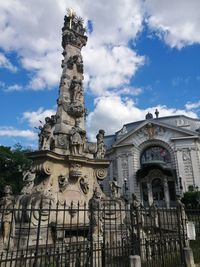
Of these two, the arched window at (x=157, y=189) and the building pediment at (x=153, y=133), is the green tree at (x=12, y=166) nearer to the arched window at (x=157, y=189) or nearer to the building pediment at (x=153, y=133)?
the building pediment at (x=153, y=133)

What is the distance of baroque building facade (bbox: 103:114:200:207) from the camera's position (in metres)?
38.3

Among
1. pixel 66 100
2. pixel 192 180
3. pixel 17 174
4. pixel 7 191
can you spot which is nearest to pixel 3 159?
pixel 17 174

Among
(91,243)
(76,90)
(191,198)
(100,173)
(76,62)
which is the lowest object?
(91,243)

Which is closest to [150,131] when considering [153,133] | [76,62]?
[153,133]

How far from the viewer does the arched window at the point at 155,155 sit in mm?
41406

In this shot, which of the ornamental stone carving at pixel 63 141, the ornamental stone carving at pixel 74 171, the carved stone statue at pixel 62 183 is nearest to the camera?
the carved stone statue at pixel 62 183

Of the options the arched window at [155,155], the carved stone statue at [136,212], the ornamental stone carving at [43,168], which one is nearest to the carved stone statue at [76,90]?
the ornamental stone carving at [43,168]

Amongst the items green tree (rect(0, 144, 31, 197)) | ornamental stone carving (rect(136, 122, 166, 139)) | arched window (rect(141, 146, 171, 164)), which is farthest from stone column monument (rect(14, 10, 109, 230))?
arched window (rect(141, 146, 171, 164))

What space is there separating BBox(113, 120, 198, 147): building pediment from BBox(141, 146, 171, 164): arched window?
1.94 metres

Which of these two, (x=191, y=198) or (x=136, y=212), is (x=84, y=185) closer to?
(x=136, y=212)

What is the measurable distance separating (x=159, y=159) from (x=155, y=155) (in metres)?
1.09

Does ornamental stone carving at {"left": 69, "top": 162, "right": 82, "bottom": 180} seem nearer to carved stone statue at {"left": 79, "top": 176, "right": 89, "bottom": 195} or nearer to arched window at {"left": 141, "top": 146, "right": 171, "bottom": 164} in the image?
carved stone statue at {"left": 79, "top": 176, "right": 89, "bottom": 195}

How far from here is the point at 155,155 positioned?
140 ft

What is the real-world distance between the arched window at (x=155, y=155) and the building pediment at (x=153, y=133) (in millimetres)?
1939
